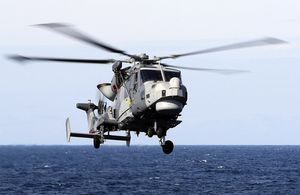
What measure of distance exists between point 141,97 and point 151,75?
1370 millimetres

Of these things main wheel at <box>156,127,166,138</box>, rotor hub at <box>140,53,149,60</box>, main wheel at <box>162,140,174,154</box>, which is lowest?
main wheel at <box>162,140,174,154</box>

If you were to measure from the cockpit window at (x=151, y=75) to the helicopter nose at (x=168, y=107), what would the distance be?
6.38 feet

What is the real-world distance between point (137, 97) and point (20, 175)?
17860cm

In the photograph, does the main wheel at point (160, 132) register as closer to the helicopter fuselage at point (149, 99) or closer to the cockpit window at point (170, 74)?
the helicopter fuselage at point (149, 99)

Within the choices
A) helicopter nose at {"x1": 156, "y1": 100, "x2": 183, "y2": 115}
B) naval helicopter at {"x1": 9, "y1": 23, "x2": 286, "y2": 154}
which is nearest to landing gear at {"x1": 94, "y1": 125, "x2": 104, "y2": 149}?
naval helicopter at {"x1": 9, "y1": 23, "x2": 286, "y2": 154}

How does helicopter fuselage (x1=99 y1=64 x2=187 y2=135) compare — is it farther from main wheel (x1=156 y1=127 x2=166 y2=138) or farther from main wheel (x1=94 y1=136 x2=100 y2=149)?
main wheel (x1=94 y1=136 x2=100 y2=149)

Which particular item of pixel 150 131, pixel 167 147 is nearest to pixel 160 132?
pixel 150 131

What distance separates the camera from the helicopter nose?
17156 mm

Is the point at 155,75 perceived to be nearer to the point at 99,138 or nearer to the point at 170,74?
the point at 170,74

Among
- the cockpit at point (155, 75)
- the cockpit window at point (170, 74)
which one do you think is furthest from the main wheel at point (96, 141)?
the cockpit window at point (170, 74)

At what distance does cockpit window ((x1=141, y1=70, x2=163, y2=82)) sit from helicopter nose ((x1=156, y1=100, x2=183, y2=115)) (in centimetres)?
195

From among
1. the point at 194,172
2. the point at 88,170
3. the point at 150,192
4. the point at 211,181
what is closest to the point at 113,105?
the point at 150,192

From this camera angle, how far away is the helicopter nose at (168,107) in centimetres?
1716

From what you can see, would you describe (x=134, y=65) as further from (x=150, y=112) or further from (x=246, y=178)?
(x=246, y=178)
